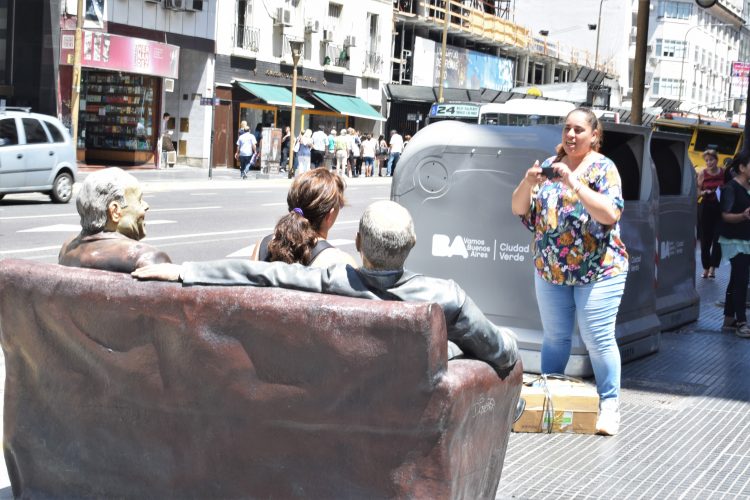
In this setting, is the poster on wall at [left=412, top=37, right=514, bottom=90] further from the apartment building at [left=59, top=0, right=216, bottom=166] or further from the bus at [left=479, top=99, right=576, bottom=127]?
the bus at [left=479, top=99, right=576, bottom=127]

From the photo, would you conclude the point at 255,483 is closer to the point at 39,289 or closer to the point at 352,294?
the point at 352,294

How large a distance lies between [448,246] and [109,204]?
3572mm

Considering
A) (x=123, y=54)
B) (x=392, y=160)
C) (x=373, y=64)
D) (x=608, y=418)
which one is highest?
(x=373, y=64)

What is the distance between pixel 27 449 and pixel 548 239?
9.60 ft

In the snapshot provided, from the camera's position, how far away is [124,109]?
37.4 meters

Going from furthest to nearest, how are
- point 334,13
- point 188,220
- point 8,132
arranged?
point 334,13
point 8,132
point 188,220

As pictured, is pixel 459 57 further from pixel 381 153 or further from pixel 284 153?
pixel 284 153

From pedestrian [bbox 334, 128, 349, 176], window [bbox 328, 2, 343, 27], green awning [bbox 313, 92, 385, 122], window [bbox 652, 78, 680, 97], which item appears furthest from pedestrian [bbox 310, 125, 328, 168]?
window [bbox 652, 78, 680, 97]

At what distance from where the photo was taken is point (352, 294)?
4152 millimetres

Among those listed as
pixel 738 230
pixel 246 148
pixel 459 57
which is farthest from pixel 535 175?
pixel 459 57

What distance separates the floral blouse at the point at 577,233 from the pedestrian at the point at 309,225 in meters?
1.47

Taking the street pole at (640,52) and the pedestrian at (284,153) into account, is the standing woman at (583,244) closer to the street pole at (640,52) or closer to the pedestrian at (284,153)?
the street pole at (640,52)

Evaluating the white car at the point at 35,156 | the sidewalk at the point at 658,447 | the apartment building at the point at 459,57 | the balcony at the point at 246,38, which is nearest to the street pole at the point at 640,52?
the sidewalk at the point at 658,447

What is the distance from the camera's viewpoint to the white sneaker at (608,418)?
21.4ft
